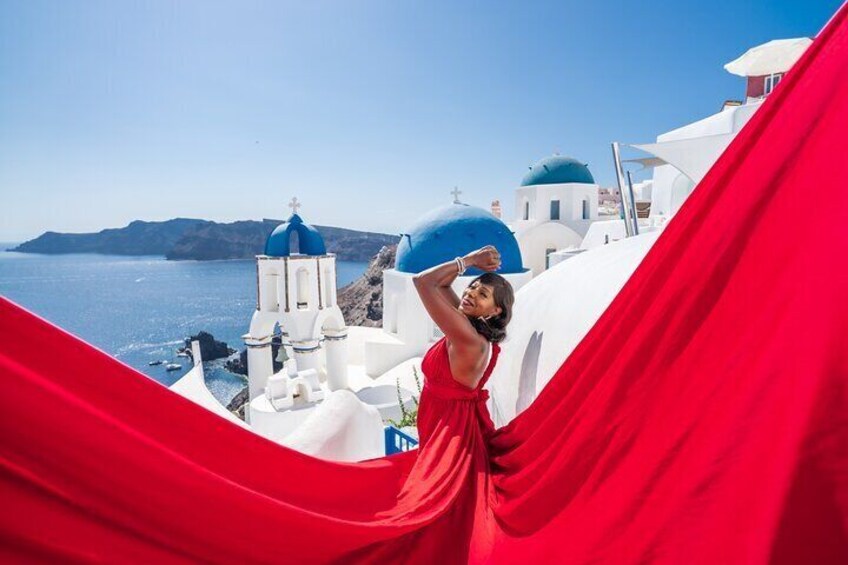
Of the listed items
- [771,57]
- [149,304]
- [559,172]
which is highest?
[771,57]

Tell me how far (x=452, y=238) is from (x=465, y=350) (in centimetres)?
927

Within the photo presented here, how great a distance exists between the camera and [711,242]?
3.99 ft

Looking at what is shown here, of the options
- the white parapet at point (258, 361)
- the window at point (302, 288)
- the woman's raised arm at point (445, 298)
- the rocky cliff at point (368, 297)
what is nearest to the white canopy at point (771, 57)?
the window at point (302, 288)

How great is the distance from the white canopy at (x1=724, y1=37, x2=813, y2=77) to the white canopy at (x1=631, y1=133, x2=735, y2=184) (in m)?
10.7

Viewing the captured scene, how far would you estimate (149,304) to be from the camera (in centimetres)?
7894

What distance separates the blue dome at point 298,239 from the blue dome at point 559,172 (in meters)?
12.0

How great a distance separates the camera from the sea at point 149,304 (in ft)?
140

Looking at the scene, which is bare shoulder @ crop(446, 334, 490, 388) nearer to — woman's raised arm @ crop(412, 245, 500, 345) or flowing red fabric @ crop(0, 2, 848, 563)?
woman's raised arm @ crop(412, 245, 500, 345)

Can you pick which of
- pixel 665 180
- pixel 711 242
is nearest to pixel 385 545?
pixel 711 242

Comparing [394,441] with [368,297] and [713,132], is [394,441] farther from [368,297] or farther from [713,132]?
[368,297]

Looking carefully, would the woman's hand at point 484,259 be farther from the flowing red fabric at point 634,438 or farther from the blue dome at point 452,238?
the blue dome at point 452,238

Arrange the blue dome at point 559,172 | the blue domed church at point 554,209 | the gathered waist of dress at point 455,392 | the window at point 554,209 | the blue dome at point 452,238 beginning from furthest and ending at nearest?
the blue dome at point 559,172, the window at point 554,209, the blue domed church at point 554,209, the blue dome at point 452,238, the gathered waist of dress at point 455,392

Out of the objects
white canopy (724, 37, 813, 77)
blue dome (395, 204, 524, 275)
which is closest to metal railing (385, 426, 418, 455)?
blue dome (395, 204, 524, 275)

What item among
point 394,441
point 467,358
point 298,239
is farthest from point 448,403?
point 298,239
